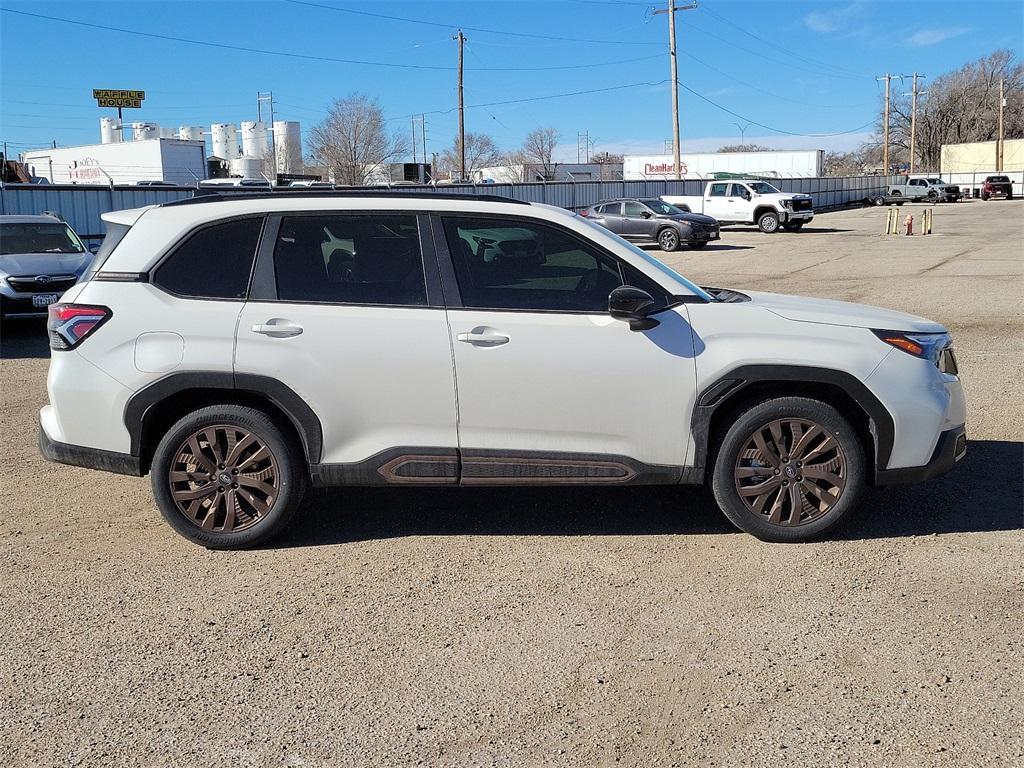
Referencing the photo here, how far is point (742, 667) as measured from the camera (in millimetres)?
3805

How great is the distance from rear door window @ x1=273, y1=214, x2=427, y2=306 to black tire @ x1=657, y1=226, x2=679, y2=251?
25.7 metres

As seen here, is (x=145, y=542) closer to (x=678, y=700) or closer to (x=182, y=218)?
(x=182, y=218)

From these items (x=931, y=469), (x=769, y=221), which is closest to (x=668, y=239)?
(x=769, y=221)

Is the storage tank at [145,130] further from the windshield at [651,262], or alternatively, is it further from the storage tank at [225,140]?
the windshield at [651,262]

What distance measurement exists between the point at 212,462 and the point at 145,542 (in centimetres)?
66

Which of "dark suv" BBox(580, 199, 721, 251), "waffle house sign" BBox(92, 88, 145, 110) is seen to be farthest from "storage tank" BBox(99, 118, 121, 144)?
"dark suv" BBox(580, 199, 721, 251)

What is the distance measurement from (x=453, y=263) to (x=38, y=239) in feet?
36.0

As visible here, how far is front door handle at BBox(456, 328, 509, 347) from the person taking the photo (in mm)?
4879

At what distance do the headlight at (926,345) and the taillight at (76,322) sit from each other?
3.88 meters

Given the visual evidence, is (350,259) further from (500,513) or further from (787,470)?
(787,470)

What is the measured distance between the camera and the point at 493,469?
197 inches

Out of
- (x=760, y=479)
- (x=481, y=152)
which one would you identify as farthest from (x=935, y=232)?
(x=481, y=152)

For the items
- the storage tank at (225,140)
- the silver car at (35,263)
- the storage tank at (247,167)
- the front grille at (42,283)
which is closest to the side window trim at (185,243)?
the silver car at (35,263)

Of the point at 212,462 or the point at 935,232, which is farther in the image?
the point at 935,232
